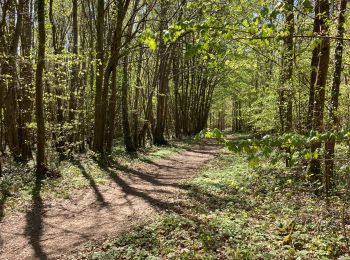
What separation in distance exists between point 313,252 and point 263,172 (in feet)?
20.5

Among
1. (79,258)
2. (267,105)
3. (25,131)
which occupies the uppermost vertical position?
(267,105)

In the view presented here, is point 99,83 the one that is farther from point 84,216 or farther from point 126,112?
point 84,216

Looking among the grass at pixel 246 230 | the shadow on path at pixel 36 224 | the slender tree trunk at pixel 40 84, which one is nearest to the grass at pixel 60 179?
the shadow on path at pixel 36 224

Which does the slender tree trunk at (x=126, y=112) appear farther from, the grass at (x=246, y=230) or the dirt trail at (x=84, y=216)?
the grass at (x=246, y=230)

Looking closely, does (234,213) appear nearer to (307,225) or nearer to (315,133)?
(307,225)

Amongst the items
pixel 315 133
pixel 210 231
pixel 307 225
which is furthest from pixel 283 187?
pixel 315 133

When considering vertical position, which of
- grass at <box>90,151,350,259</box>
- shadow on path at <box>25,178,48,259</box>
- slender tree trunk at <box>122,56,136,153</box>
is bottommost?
shadow on path at <box>25,178,48,259</box>

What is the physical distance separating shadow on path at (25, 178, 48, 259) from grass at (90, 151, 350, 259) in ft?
4.44

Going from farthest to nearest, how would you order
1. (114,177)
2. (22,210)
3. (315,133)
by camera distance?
(114,177) < (22,210) < (315,133)

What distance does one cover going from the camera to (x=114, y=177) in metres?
12.8

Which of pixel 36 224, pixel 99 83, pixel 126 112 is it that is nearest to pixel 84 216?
pixel 36 224

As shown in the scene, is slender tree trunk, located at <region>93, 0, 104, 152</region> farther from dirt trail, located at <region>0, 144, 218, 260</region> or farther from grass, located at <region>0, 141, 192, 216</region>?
dirt trail, located at <region>0, 144, 218, 260</region>

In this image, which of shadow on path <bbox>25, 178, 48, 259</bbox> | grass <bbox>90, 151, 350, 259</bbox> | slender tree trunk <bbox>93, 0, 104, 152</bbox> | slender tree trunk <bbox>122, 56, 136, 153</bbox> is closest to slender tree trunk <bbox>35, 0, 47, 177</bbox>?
shadow on path <bbox>25, 178, 48, 259</bbox>

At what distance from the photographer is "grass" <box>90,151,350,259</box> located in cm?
591
